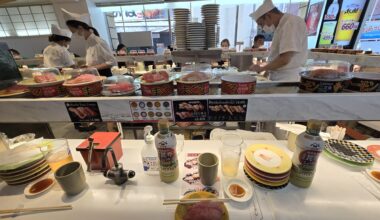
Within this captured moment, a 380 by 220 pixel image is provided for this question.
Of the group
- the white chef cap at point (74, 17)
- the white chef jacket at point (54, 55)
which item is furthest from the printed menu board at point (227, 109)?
the white chef jacket at point (54, 55)

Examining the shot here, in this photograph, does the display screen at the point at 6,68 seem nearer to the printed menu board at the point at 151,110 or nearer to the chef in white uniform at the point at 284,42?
the printed menu board at the point at 151,110

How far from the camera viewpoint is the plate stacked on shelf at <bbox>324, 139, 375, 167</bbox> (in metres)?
0.85

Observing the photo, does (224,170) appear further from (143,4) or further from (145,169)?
(143,4)

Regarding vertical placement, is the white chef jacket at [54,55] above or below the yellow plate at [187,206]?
above

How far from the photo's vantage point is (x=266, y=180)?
29.2 inches

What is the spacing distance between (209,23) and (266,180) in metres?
1.14

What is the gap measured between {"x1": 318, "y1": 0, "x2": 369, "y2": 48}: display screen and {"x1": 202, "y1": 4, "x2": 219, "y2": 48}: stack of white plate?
4331 millimetres

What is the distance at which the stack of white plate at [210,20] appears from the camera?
136cm

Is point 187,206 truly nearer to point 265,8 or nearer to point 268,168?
point 268,168

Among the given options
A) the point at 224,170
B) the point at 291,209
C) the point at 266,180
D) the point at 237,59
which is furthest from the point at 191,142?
the point at 237,59

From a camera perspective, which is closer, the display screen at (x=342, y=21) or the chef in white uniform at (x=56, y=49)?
the chef in white uniform at (x=56, y=49)

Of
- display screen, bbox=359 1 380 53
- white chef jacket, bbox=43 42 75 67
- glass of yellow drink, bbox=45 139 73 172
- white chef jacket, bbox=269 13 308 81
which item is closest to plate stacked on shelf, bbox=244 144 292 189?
glass of yellow drink, bbox=45 139 73 172

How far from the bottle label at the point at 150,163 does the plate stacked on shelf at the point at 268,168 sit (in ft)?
1.35

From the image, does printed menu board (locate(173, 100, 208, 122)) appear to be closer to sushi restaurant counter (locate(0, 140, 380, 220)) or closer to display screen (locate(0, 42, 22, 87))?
sushi restaurant counter (locate(0, 140, 380, 220))
